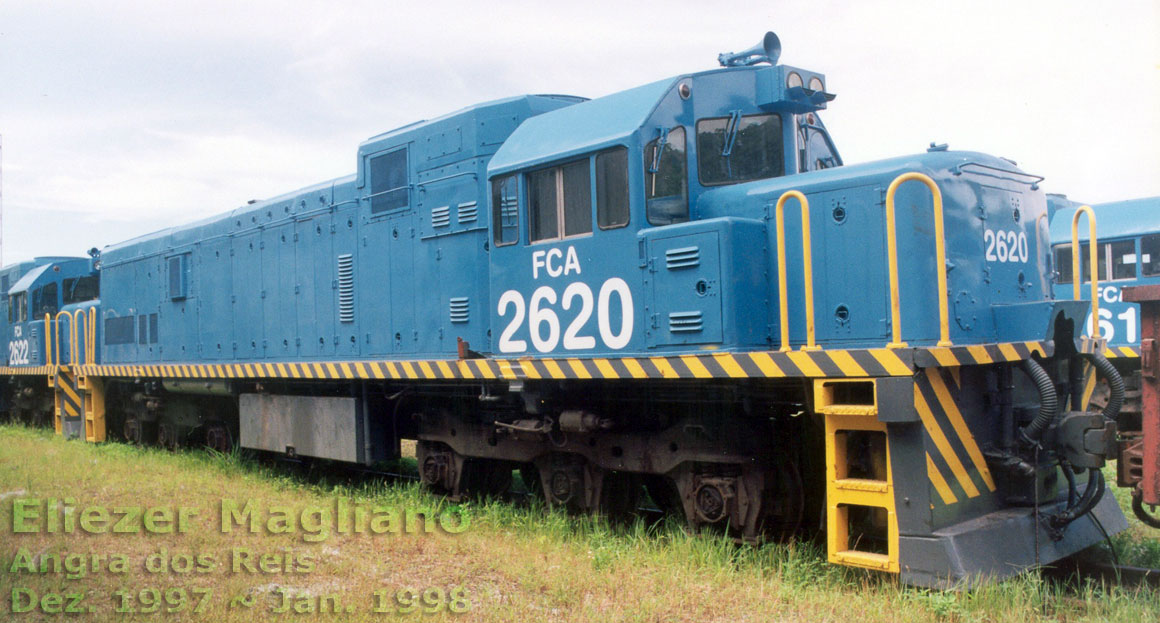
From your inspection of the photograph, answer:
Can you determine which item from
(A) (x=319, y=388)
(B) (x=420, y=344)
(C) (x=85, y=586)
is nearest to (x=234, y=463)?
(A) (x=319, y=388)

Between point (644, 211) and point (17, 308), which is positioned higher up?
point (17, 308)

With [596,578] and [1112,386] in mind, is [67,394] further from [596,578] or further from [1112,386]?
[1112,386]

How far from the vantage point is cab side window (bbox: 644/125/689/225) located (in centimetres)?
627

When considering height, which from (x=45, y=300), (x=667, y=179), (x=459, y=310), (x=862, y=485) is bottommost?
(x=862, y=485)

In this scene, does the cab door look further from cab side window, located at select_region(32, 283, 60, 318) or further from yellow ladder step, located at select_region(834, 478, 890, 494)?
cab side window, located at select_region(32, 283, 60, 318)

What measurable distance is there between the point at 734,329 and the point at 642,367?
2.35 feet

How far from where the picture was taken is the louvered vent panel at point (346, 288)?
380 inches

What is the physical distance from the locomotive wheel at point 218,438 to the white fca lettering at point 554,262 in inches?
271

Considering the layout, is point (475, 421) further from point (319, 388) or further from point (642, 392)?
point (319, 388)

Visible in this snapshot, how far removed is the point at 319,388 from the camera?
1028 cm

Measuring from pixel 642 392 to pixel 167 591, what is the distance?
3403 mm

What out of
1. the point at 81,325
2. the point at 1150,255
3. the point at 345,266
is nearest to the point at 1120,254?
the point at 1150,255

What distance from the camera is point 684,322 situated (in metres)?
6.05

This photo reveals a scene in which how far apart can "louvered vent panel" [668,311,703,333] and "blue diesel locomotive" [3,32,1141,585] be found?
1 cm
